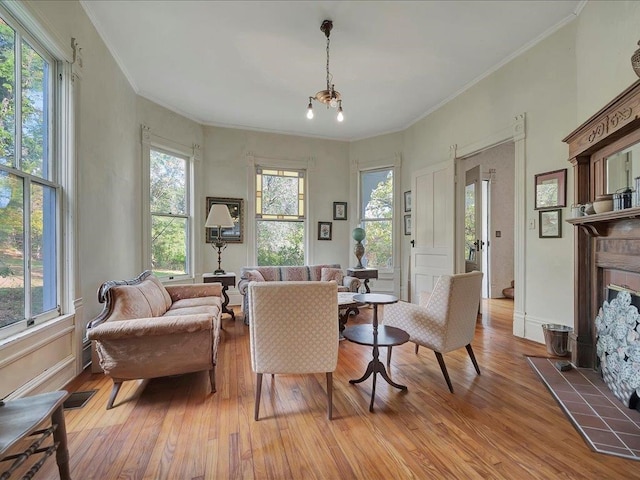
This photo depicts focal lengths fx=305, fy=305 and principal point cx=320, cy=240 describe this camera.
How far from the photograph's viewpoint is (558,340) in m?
2.89

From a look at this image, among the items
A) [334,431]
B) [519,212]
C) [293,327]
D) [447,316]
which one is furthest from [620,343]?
[293,327]

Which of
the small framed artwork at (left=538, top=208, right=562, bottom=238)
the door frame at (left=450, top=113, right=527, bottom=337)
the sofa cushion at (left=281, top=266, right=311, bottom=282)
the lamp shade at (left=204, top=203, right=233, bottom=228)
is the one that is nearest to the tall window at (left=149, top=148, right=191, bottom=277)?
the lamp shade at (left=204, top=203, right=233, bottom=228)

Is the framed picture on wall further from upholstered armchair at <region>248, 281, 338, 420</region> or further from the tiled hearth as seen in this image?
the tiled hearth

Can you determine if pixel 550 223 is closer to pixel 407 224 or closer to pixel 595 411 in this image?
pixel 595 411

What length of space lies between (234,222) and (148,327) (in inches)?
131

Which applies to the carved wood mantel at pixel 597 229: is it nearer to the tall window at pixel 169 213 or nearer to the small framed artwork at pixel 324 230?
the small framed artwork at pixel 324 230

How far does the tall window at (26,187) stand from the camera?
1.86 metres

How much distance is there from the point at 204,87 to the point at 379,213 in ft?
11.5

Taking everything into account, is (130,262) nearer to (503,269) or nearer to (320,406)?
(320,406)

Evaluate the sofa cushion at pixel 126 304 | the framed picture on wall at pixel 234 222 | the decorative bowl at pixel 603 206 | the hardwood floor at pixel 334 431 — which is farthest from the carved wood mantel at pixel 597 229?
the framed picture on wall at pixel 234 222

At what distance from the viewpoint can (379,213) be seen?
576cm

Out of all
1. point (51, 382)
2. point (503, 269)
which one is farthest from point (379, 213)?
point (51, 382)

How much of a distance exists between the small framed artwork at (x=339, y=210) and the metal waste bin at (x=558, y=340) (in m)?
3.64

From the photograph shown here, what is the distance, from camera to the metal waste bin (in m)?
2.88
